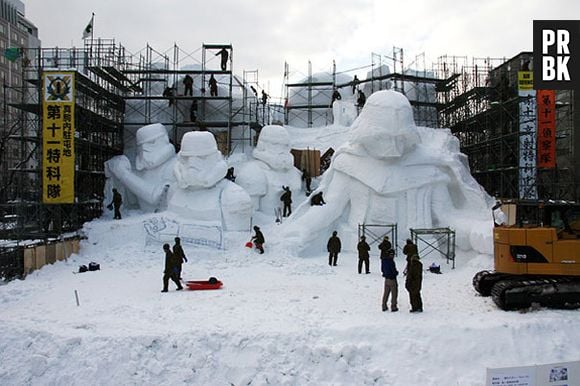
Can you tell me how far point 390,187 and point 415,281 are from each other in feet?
24.6

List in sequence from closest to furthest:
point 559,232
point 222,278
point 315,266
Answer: point 559,232, point 222,278, point 315,266

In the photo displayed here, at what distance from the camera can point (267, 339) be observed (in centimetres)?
818

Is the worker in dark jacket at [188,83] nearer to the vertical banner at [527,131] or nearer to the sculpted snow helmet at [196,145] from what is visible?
the sculpted snow helmet at [196,145]

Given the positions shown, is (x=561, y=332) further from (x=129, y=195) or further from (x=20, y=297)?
(x=129, y=195)

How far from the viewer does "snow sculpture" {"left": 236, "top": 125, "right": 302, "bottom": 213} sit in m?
19.8

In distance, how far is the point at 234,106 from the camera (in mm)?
24531

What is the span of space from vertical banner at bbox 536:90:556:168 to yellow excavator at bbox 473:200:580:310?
33.1ft

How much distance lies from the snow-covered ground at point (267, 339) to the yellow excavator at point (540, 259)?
0.34 meters

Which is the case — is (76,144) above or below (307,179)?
above

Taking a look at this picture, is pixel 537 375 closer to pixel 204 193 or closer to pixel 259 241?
pixel 259 241

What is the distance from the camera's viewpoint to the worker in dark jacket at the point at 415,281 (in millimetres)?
9234

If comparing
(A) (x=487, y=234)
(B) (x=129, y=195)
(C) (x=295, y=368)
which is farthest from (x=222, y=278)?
(B) (x=129, y=195)

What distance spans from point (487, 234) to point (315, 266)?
4786mm

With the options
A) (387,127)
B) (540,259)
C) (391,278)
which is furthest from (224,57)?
(540,259)
